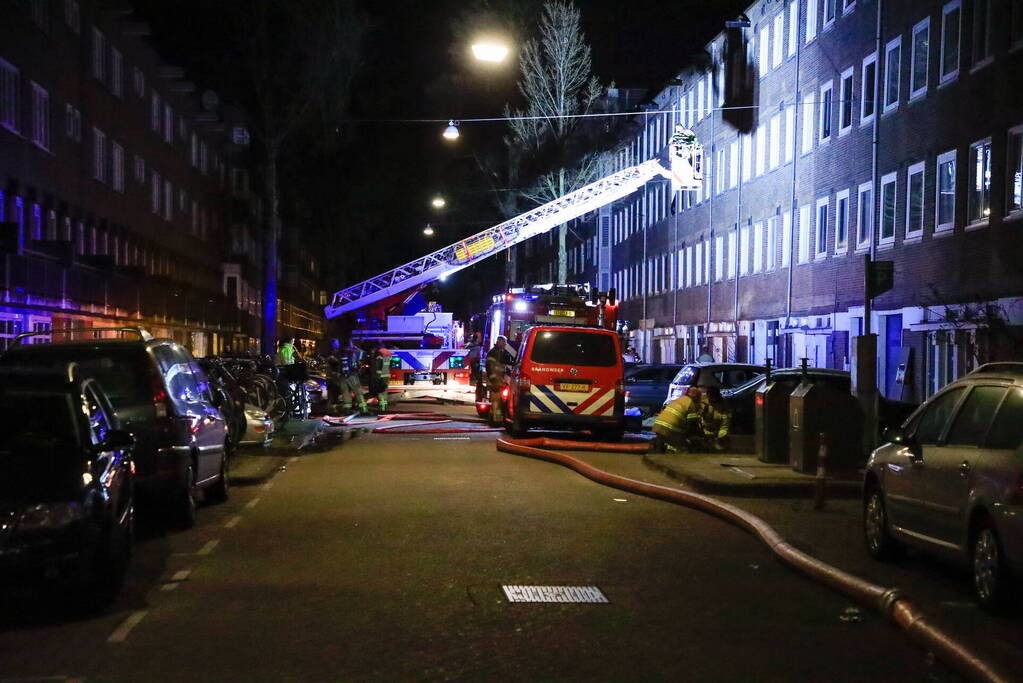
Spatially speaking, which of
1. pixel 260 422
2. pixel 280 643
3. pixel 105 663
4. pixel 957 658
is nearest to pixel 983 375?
pixel 957 658

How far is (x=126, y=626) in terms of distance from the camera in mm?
7703

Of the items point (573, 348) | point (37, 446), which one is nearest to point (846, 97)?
point (573, 348)

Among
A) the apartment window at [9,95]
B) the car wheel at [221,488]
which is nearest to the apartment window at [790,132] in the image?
the apartment window at [9,95]

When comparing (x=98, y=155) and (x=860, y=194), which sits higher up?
(x=98, y=155)

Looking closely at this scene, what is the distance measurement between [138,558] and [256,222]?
5702 cm

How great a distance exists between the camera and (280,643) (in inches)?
285

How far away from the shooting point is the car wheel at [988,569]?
8.09 meters

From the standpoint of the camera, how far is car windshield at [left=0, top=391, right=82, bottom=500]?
784cm

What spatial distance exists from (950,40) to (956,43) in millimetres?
421

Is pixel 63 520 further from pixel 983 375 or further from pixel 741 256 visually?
pixel 741 256

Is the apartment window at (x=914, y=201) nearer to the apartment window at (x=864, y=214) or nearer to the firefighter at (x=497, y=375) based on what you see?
the apartment window at (x=864, y=214)

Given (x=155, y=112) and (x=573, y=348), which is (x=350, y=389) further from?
(x=155, y=112)

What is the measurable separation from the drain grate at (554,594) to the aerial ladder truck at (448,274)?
32.1 metres

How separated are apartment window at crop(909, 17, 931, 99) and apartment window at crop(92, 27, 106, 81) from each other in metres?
21.1
